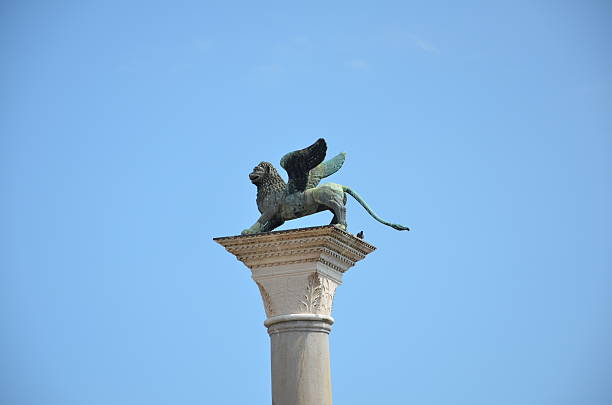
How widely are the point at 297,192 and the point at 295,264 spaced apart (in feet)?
4.46

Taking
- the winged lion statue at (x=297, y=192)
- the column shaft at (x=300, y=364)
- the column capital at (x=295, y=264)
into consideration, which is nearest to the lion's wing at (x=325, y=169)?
the winged lion statue at (x=297, y=192)

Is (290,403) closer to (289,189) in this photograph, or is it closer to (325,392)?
(325,392)

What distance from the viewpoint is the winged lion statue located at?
48.3ft

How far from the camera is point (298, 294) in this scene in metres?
14.0

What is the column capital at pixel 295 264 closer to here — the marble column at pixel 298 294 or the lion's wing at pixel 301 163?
the marble column at pixel 298 294

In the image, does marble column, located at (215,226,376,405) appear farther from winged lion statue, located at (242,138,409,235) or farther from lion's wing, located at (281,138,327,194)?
lion's wing, located at (281,138,327,194)

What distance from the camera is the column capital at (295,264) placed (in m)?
13.9

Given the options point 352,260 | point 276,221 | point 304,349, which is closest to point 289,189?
point 276,221

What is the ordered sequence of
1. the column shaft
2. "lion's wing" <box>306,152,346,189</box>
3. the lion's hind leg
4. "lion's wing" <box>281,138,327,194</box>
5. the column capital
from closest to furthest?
the column shaft, the column capital, the lion's hind leg, "lion's wing" <box>281,138,327,194</box>, "lion's wing" <box>306,152,346,189</box>

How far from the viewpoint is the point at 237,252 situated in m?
14.4

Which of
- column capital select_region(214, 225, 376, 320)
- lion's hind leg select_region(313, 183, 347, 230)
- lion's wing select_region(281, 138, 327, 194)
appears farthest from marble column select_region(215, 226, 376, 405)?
lion's wing select_region(281, 138, 327, 194)

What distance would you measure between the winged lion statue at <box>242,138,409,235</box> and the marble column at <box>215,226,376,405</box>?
457mm

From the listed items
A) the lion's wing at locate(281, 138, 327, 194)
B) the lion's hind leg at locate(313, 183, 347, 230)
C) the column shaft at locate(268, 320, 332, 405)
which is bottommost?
the column shaft at locate(268, 320, 332, 405)

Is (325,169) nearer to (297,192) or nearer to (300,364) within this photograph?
(297,192)
